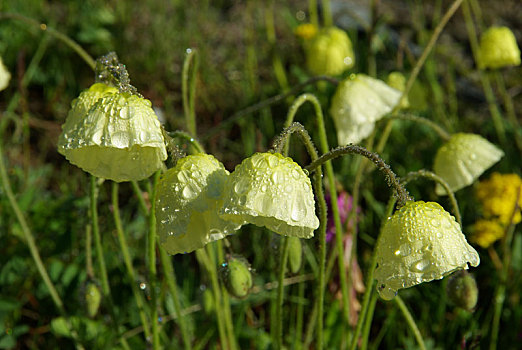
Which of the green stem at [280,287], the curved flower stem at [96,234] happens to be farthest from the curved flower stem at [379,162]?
the curved flower stem at [96,234]

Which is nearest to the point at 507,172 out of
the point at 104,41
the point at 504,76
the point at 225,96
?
the point at 504,76

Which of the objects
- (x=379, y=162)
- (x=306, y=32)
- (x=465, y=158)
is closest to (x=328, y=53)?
(x=306, y=32)

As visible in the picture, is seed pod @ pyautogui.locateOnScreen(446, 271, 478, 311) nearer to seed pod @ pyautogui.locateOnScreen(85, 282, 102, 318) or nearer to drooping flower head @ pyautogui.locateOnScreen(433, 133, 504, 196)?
drooping flower head @ pyautogui.locateOnScreen(433, 133, 504, 196)

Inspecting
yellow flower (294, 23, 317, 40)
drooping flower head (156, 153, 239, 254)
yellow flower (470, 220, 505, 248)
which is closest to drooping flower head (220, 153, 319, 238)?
drooping flower head (156, 153, 239, 254)

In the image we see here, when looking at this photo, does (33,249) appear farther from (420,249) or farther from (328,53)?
(328,53)

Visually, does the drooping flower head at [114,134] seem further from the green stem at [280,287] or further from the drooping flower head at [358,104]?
the drooping flower head at [358,104]

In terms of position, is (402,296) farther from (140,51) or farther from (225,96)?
(140,51)
